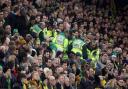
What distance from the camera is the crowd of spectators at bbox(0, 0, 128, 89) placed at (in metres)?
13.6

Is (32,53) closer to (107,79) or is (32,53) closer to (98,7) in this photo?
(107,79)

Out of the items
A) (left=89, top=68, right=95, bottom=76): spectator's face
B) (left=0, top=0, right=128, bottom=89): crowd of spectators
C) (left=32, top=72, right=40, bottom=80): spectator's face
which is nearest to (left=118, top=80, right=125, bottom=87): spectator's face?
(left=0, top=0, right=128, bottom=89): crowd of spectators

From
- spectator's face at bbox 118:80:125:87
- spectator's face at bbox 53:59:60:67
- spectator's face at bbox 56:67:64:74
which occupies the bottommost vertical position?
spectator's face at bbox 118:80:125:87

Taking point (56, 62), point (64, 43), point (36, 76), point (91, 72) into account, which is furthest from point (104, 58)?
point (36, 76)

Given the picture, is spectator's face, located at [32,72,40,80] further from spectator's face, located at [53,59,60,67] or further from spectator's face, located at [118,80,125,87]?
spectator's face, located at [118,80,125,87]

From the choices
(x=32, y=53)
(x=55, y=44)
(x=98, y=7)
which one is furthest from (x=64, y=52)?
(x=98, y=7)

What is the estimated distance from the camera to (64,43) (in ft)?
52.4

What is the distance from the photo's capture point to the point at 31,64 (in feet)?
45.2

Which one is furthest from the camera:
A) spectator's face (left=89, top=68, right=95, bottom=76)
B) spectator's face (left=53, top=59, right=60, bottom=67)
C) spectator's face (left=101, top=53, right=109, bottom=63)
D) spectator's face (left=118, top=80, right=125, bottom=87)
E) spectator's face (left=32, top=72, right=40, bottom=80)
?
spectator's face (left=101, top=53, right=109, bottom=63)

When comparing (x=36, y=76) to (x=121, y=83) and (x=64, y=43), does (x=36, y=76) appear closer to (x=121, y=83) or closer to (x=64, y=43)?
(x=64, y=43)

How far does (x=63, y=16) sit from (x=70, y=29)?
1.80 feet

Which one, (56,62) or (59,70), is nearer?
(59,70)

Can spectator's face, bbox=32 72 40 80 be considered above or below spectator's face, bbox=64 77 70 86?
above

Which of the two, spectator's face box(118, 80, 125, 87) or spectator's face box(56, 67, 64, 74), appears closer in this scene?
spectator's face box(56, 67, 64, 74)
